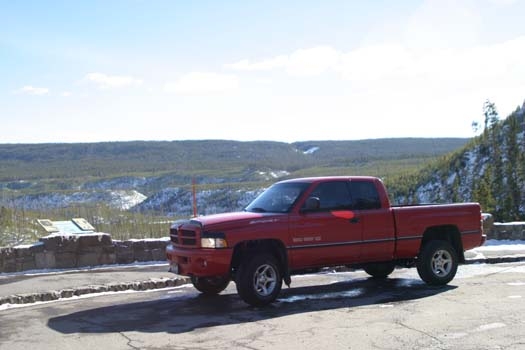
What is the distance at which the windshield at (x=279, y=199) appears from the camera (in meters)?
11.2

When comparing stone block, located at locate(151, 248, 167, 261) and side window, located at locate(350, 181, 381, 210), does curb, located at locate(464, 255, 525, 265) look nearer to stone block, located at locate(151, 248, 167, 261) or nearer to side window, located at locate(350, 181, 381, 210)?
side window, located at locate(350, 181, 381, 210)

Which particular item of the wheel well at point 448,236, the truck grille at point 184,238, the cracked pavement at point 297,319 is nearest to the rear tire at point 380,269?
the cracked pavement at point 297,319

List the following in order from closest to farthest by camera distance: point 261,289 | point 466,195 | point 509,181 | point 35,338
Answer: point 35,338, point 261,289, point 509,181, point 466,195

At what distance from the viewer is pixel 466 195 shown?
37500 mm

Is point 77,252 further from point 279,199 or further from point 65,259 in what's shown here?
point 279,199

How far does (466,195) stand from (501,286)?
2671cm

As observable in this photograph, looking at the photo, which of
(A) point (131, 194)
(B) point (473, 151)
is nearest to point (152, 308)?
(B) point (473, 151)

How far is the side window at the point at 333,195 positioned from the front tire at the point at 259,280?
55.5 inches

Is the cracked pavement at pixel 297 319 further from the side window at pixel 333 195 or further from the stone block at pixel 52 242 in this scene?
the stone block at pixel 52 242

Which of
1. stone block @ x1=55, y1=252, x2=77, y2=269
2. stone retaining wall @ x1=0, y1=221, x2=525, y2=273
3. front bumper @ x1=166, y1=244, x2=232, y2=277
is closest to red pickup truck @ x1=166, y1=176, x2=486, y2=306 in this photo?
front bumper @ x1=166, y1=244, x2=232, y2=277

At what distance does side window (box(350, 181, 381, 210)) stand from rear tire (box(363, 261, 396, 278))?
1.58 metres

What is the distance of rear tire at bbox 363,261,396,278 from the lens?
42.4ft

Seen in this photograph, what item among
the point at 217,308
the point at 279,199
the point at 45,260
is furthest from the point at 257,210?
the point at 45,260

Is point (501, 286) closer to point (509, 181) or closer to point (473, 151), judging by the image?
point (509, 181)
